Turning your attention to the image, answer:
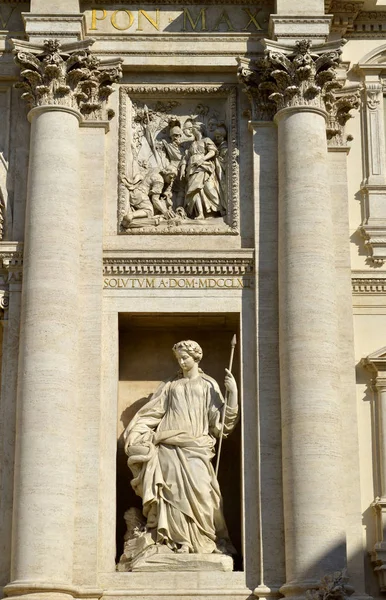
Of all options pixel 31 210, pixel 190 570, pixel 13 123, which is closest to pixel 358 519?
pixel 190 570

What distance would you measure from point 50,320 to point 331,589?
5753 millimetres

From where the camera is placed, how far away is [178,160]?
76.8ft

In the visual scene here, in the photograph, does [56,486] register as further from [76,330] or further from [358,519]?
[358,519]

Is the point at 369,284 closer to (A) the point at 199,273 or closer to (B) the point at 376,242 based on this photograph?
(B) the point at 376,242

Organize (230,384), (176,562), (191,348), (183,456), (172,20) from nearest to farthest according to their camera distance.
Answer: (176,562) < (183,456) < (230,384) < (191,348) < (172,20)

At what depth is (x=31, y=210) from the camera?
21969mm

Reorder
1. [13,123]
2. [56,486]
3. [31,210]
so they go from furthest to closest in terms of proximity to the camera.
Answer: [13,123]
[31,210]
[56,486]

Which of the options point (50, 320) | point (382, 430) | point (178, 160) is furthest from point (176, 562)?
point (178, 160)

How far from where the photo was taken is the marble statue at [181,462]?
21.0m

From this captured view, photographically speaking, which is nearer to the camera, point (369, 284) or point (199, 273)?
point (199, 273)

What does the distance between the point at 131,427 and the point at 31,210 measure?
3717mm

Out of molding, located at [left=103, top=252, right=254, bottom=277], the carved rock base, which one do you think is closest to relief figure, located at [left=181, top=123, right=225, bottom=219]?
molding, located at [left=103, top=252, right=254, bottom=277]

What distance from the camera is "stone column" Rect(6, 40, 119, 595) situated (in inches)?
795

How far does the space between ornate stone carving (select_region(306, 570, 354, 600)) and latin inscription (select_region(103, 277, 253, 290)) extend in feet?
16.3
